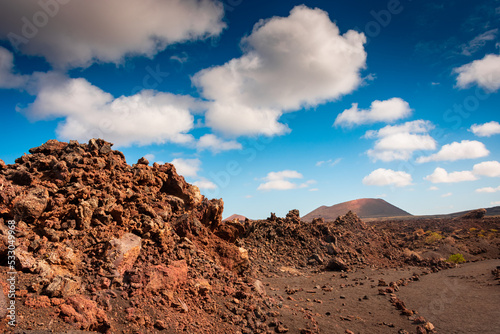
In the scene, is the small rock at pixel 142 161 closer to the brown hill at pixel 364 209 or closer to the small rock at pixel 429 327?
the small rock at pixel 429 327

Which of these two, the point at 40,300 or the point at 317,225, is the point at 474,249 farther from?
the point at 40,300

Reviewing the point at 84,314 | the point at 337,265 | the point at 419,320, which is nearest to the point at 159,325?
the point at 84,314

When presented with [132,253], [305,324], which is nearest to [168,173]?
[132,253]

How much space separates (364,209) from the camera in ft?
407

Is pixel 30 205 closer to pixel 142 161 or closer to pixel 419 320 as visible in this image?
pixel 142 161

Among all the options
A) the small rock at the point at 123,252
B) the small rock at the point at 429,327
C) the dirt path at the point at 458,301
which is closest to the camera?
the small rock at the point at 123,252

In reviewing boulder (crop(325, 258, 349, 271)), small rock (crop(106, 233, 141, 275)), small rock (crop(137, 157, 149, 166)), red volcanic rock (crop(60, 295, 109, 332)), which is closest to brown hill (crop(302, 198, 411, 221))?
boulder (crop(325, 258, 349, 271))

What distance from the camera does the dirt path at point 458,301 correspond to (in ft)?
29.7

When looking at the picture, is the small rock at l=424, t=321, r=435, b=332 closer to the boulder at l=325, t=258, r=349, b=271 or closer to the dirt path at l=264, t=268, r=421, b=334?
the dirt path at l=264, t=268, r=421, b=334

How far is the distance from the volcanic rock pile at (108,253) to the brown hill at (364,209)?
111 meters

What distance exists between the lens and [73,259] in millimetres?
6312

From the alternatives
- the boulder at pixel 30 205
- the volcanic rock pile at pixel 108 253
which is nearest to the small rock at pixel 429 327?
the volcanic rock pile at pixel 108 253

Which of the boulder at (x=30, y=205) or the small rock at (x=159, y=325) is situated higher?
the boulder at (x=30, y=205)

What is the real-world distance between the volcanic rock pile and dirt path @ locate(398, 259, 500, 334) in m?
6.85
